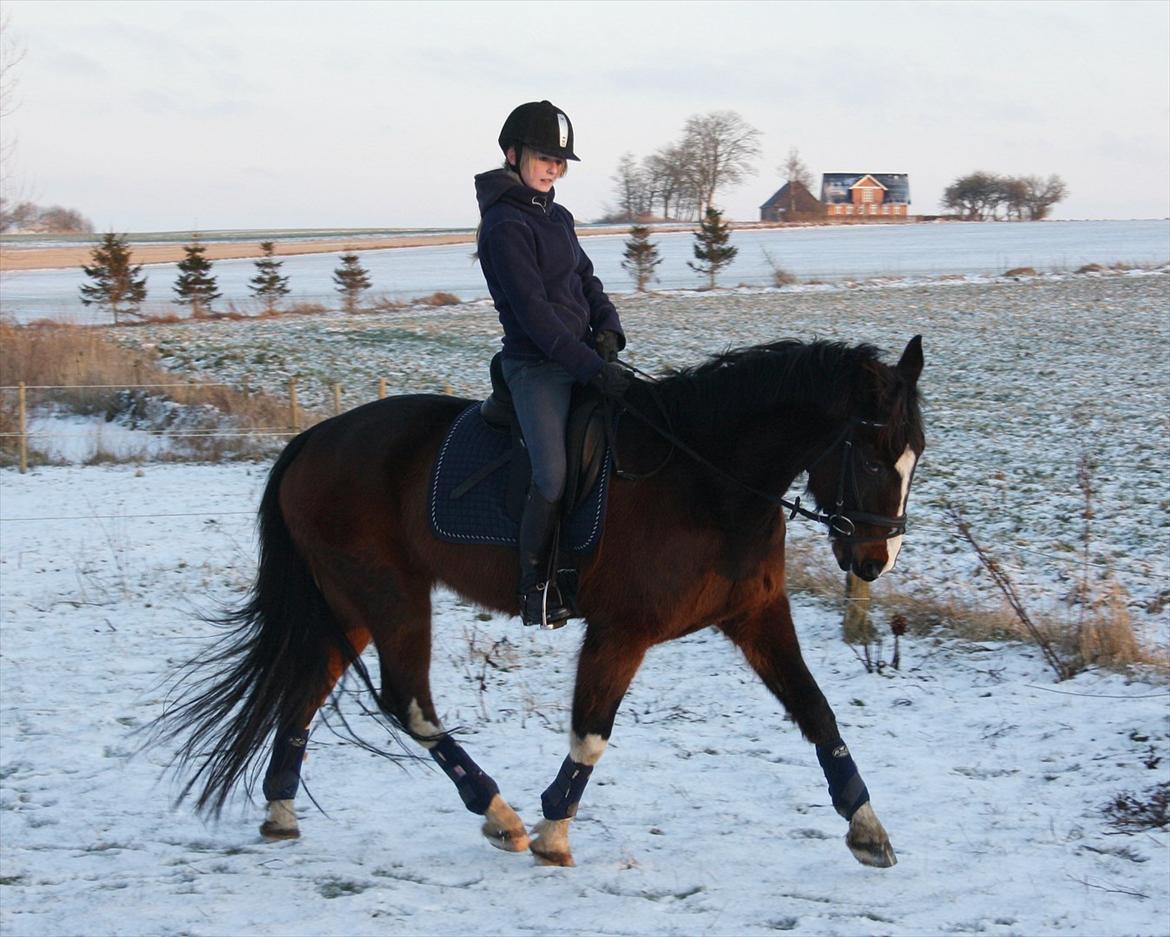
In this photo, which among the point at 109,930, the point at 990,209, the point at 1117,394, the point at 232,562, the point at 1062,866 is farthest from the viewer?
the point at 990,209

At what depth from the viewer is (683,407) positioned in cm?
478

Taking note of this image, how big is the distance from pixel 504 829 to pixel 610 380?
189 cm

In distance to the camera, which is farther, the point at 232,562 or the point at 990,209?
the point at 990,209

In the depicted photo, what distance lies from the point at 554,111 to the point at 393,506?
5.98 ft

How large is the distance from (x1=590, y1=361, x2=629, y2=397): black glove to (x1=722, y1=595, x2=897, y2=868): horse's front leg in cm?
105

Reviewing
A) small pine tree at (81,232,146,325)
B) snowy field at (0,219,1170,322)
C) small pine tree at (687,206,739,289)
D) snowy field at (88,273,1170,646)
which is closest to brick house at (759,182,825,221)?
snowy field at (0,219,1170,322)

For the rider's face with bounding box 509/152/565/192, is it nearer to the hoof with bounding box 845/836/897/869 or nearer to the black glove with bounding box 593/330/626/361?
the black glove with bounding box 593/330/626/361

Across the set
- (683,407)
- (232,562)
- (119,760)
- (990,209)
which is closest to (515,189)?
(683,407)

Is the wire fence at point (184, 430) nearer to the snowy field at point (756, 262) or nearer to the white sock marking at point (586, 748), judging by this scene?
the white sock marking at point (586, 748)

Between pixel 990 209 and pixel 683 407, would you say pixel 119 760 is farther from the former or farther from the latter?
pixel 990 209

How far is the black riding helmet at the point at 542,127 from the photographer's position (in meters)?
4.68

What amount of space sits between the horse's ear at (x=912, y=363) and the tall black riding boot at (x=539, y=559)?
56.4 inches

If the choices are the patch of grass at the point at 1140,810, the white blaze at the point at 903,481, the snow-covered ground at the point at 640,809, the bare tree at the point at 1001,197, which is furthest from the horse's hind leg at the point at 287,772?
the bare tree at the point at 1001,197

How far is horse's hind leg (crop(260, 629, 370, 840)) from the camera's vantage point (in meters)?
5.11
